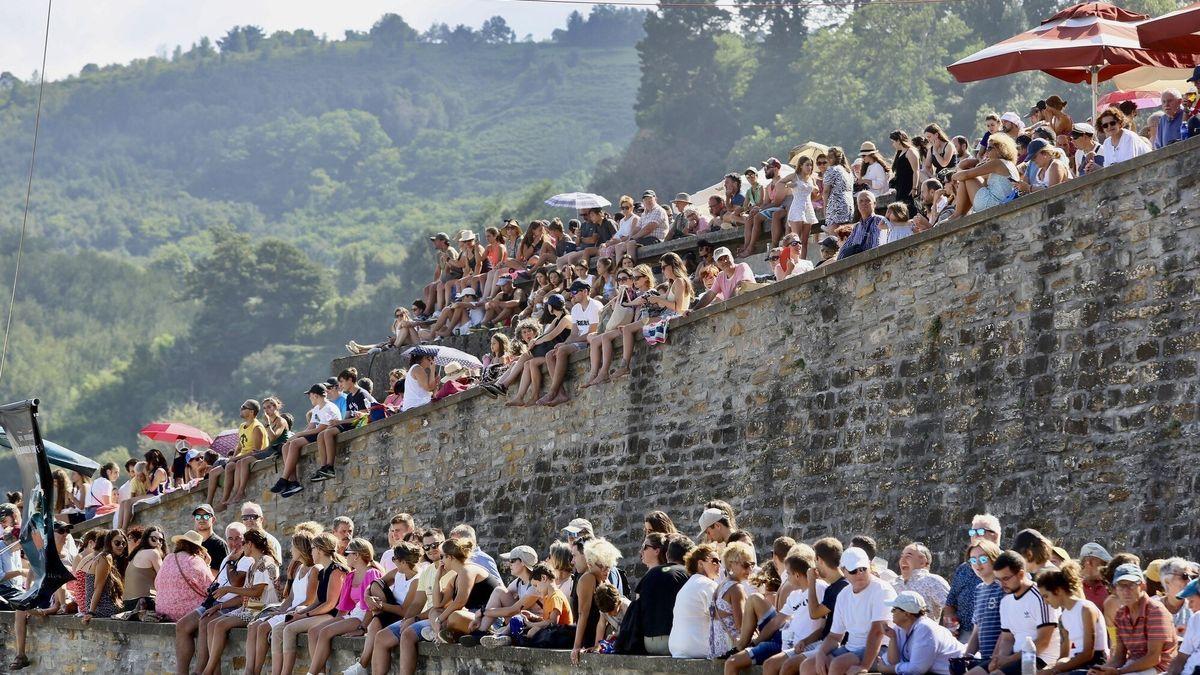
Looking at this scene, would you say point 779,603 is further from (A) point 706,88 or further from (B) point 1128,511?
(A) point 706,88

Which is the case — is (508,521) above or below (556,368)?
below

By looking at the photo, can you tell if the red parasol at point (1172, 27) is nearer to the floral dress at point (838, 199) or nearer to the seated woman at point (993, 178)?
the seated woman at point (993, 178)

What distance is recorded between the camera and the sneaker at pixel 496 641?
11.7 m

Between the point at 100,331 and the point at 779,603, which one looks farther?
the point at 100,331

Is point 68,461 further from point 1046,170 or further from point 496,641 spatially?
point 1046,170

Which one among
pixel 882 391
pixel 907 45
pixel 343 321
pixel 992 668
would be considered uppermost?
pixel 907 45

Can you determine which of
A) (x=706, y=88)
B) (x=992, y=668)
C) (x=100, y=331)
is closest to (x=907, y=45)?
(x=706, y=88)

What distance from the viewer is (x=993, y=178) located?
12.6 m

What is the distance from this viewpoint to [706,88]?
3420 inches

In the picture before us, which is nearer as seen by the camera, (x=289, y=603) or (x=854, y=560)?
(x=854, y=560)

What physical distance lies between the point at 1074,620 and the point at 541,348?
8.77m

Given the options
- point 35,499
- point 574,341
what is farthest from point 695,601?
point 35,499

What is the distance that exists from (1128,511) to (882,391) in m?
2.47

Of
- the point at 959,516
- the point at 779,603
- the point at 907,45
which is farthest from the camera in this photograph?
the point at 907,45
